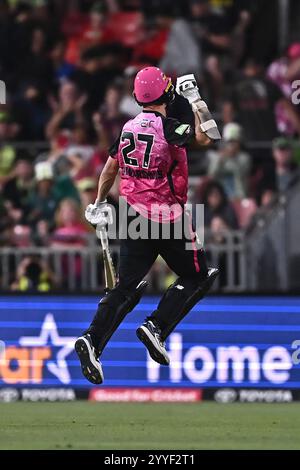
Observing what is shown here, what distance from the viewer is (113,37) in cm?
1977

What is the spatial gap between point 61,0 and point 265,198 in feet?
17.6

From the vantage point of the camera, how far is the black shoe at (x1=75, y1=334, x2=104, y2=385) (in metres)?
10.5

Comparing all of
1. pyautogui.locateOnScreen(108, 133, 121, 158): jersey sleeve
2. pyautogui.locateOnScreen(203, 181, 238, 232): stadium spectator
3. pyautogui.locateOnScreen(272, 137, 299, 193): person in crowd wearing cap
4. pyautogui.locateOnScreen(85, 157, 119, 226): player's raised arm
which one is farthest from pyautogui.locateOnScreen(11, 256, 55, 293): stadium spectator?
pyautogui.locateOnScreen(108, 133, 121, 158): jersey sleeve

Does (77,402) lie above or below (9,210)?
below

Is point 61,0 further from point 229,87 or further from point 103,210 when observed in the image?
point 103,210

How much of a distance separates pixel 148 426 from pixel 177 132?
Answer: 2.39 meters

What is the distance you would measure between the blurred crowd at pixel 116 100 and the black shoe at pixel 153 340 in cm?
566

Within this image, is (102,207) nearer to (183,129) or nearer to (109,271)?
(109,271)

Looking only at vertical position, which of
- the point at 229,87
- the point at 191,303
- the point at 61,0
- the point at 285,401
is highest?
the point at 61,0

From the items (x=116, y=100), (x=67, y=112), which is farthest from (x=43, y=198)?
(x=67, y=112)

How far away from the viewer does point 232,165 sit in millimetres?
17453

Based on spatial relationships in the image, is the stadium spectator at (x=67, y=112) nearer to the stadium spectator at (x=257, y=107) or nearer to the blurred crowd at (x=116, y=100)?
the blurred crowd at (x=116, y=100)
